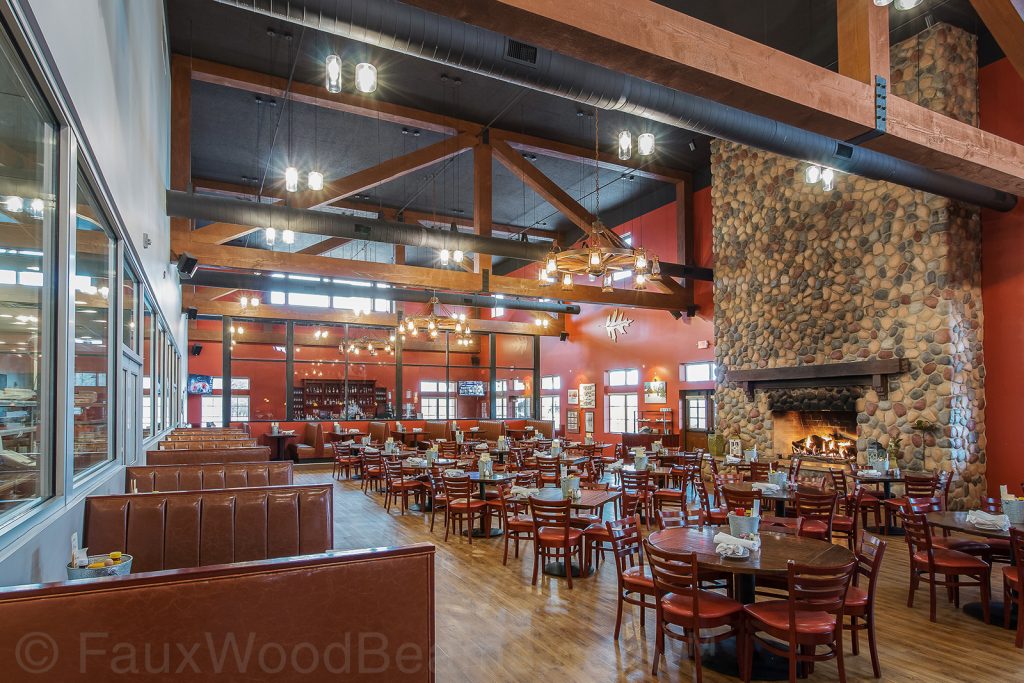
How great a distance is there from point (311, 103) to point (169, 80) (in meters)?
2.07

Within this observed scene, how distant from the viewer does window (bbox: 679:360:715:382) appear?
1347 cm

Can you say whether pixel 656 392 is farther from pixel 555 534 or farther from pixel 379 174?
pixel 555 534

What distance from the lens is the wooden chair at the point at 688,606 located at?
136 inches

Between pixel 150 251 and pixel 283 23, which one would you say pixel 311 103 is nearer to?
pixel 283 23

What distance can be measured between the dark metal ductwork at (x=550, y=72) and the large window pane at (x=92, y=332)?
193cm

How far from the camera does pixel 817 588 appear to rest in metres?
3.29

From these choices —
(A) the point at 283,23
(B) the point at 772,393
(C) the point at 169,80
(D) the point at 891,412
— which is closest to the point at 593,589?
(D) the point at 891,412

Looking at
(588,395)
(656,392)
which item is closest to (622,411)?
(588,395)

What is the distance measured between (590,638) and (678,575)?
116 centimetres

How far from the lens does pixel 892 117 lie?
16.8 ft

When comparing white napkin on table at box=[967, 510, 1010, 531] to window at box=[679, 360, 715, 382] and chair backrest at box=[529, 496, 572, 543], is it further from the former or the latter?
window at box=[679, 360, 715, 382]

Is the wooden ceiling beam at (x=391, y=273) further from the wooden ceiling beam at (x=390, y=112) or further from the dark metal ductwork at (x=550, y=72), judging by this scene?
the dark metal ductwork at (x=550, y=72)

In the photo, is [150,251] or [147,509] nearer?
[147,509]

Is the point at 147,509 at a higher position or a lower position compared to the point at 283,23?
lower
